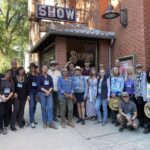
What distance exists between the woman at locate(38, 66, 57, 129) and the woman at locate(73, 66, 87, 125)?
2.76ft

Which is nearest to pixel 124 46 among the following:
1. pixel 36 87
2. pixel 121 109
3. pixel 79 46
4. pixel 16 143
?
pixel 79 46

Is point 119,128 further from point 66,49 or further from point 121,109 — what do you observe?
point 66,49

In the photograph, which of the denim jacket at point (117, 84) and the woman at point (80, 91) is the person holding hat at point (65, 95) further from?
Answer: the denim jacket at point (117, 84)

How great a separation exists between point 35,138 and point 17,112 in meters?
→ 1.10

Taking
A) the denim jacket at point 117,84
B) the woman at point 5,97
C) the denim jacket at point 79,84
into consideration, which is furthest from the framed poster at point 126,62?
the woman at point 5,97

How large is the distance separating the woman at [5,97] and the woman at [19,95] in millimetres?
177

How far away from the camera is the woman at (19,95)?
25.2ft

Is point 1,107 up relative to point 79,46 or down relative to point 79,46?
down

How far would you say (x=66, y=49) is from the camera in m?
9.93

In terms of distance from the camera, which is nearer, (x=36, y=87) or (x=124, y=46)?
(x=36, y=87)

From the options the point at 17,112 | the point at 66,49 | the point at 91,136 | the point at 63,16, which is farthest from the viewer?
the point at 63,16

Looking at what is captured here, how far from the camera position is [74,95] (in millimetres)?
8383

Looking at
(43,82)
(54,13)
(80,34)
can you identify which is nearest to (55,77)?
(43,82)

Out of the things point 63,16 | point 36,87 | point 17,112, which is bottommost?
point 17,112
